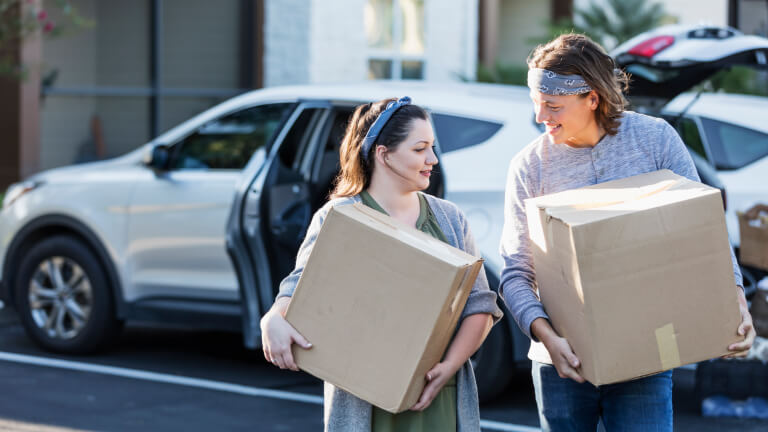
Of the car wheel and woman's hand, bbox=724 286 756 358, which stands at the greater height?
woman's hand, bbox=724 286 756 358

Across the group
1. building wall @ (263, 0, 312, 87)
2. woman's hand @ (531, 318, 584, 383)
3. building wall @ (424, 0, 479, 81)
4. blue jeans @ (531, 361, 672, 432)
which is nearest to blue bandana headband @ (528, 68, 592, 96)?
woman's hand @ (531, 318, 584, 383)

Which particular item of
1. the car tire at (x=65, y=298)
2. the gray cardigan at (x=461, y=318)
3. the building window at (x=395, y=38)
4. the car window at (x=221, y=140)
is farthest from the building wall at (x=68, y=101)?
the gray cardigan at (x=461, y=318)

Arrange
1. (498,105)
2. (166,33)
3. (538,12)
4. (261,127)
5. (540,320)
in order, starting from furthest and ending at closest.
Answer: (538,12)
(166,33)
(261,127)
(498,105)
(540,320)

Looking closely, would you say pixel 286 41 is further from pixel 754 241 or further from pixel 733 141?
pixel 754 241

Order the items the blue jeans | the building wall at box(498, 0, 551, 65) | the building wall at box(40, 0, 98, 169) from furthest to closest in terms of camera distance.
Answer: the building wall at box(498, 0, 551, 65) → the building wall at box(40, 0, 98, 169) → the blue jeans

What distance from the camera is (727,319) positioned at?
2643 millimetres

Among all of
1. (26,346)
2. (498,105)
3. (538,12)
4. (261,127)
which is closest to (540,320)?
(498,105)

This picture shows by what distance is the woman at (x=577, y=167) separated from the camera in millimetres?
2809

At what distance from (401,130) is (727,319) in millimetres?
957

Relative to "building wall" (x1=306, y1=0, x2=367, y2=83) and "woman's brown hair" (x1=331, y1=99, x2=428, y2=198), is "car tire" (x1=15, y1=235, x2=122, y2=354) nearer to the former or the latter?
"woman's brown hair" (x1=331, y1=99, x2=428, y2=198)

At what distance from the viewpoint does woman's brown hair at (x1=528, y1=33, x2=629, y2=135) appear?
2822 mm

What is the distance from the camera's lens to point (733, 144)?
19.2 ft

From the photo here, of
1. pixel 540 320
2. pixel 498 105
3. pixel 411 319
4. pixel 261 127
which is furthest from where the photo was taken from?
pixel 261 127

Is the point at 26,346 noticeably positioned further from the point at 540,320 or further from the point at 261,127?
the point at 540,320
